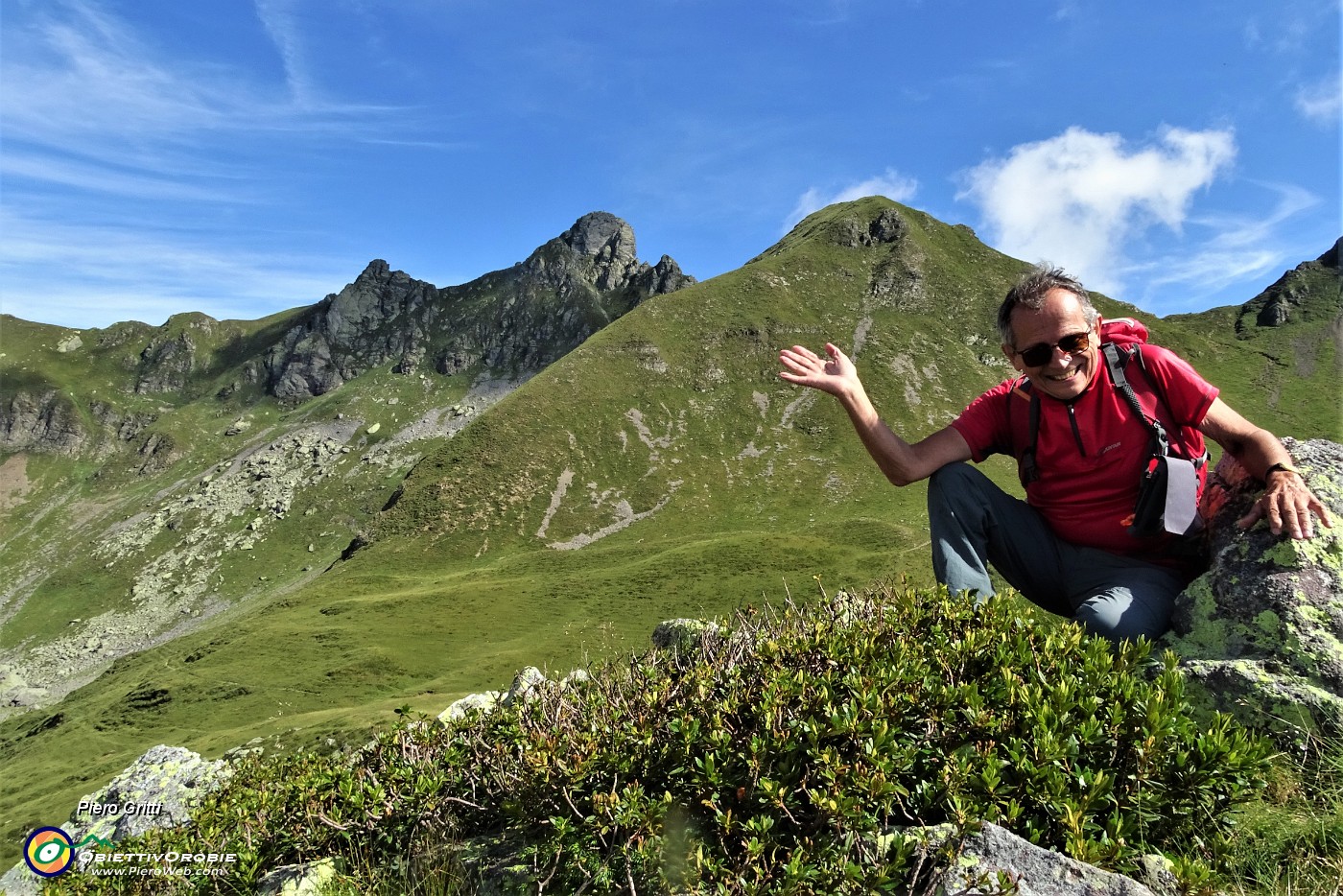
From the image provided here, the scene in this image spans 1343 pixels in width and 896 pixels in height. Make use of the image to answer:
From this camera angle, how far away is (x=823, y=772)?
3.40 meters

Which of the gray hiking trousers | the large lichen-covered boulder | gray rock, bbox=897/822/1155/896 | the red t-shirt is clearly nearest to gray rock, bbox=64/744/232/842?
the gray hiking trousers

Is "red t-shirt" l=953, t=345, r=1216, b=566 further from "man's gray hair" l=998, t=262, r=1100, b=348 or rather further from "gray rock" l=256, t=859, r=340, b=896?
"gray rock" l=256, t=859, r=340, b=896

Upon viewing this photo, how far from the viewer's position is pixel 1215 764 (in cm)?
330

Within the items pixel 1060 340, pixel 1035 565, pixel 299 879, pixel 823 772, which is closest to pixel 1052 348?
pixel 1060 340

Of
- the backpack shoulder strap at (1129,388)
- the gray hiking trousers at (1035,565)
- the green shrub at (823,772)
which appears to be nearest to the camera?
the green shrub at (823,772)

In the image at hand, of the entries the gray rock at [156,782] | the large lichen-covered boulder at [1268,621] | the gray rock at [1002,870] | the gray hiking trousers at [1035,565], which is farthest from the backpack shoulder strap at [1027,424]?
the gray rock at [156,782]

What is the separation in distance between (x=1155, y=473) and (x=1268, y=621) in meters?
1.46

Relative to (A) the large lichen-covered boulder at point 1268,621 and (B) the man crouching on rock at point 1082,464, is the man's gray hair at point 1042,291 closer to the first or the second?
(B) the man crouching on rock at point 1082,464

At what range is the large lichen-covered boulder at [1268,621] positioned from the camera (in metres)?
4.75

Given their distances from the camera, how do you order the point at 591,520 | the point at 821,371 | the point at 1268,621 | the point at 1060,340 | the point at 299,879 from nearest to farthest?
the point at 299,879, the point at 1268,621, the point at 1060,340, the point at 821,371, the point at 591,520

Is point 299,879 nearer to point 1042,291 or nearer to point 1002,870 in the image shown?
point 1002,870

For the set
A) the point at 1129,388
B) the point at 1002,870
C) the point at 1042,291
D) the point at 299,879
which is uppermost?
the point at 1042,291

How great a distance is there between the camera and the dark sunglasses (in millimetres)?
6402

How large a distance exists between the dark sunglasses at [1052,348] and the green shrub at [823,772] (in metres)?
2.79
